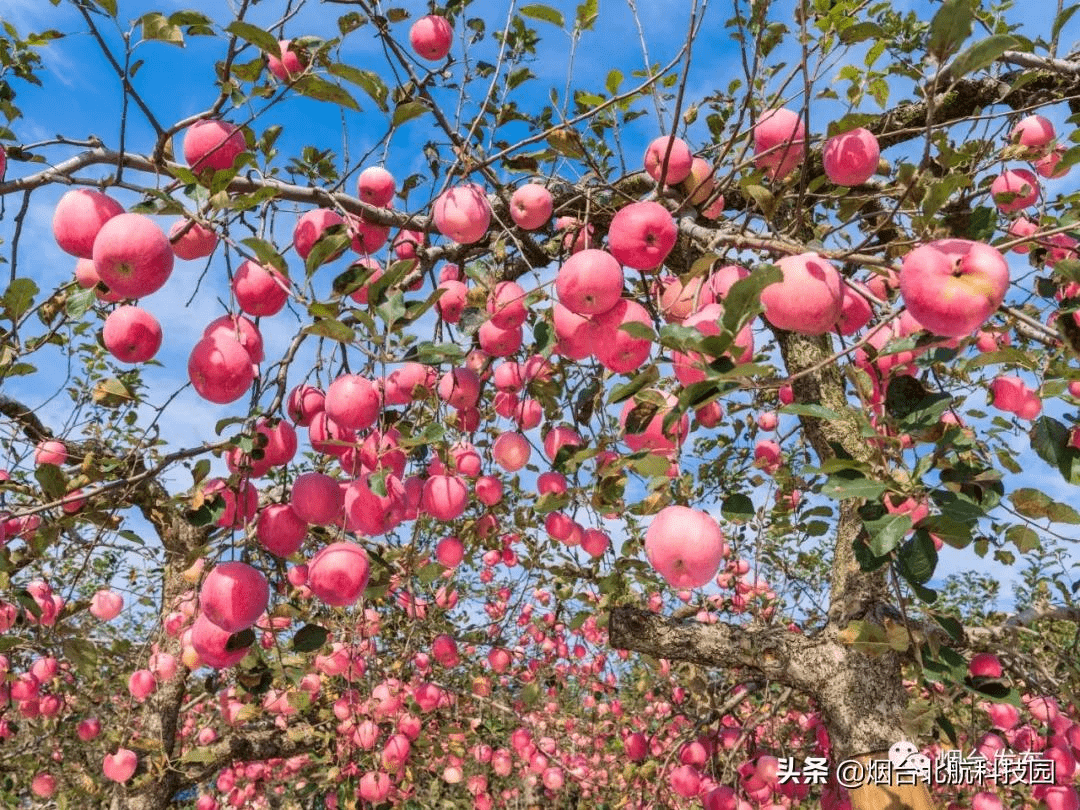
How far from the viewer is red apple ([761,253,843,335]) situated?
1140mm

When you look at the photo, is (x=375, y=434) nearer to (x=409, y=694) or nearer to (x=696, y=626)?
(x=696, y=626)

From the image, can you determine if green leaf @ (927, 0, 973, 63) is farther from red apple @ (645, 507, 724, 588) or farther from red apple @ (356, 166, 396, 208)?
red apple @ (356, 166, 396, 208)

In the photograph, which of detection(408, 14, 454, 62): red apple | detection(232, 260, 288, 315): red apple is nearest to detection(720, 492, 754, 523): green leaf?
detection(232, 260, 288, 315): red apple

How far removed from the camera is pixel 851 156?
1.57 m

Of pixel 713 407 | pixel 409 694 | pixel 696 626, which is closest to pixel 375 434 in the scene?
pixel 713 407

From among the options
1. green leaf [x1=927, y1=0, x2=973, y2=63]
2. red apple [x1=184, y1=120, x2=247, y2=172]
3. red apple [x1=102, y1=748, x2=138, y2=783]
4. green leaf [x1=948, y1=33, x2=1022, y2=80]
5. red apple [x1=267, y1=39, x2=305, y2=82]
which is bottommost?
red apple [x1=102, y1=748, x2=138, y2=783]

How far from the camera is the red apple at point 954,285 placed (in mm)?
1033

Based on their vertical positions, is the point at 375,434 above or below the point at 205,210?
below

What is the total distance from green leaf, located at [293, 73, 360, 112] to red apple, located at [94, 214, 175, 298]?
50cm

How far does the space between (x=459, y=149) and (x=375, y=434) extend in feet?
2.66

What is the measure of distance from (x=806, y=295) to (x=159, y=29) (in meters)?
1.48

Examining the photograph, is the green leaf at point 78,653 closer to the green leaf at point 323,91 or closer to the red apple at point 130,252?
the red apple at point 130,252

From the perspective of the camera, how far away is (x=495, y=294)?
1708 mm

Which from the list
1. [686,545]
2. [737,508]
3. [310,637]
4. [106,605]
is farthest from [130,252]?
[106,605]
